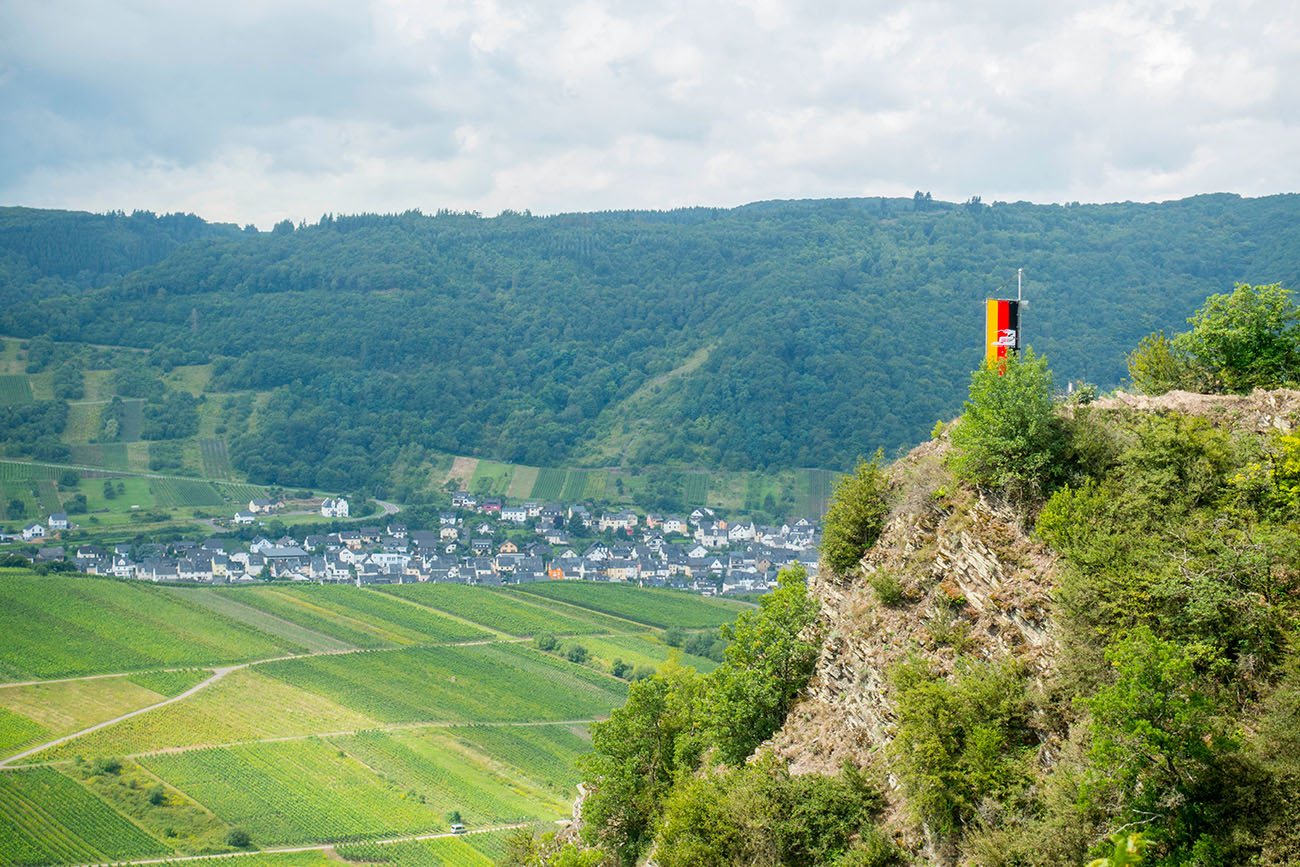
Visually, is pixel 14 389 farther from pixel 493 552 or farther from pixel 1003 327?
pixel 1003 327

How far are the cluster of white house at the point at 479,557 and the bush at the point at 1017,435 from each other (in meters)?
86.2

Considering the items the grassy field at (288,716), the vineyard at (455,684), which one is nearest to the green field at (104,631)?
the grassy field at (288,716)

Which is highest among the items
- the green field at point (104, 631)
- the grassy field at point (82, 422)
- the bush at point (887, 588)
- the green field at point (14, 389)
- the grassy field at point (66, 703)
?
the green field at point (14, 389)

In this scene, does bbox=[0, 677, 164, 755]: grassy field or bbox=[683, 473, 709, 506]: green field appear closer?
bbox=[0, 677, 164, 755]: grassy field

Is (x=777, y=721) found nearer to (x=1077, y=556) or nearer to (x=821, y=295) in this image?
(x=1077, y=556)

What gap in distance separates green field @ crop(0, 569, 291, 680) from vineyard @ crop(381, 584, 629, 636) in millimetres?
17007

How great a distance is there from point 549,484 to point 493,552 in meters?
35.0

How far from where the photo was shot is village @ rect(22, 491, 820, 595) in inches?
4038

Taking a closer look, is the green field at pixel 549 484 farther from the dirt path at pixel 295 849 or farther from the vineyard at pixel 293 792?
the dirt path at pixel 295 849

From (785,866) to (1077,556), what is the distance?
7.19 m

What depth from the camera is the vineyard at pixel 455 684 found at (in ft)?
208

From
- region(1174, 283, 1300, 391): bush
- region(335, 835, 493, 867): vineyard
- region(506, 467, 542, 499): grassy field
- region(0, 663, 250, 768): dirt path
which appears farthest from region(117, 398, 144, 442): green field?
region(1174, 283, 1300, 391): bush

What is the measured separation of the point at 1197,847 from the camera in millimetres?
12438

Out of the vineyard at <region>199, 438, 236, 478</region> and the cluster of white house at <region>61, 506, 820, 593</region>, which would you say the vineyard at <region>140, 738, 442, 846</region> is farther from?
the vineyard at <region>199, 438, 236, 478</region>
